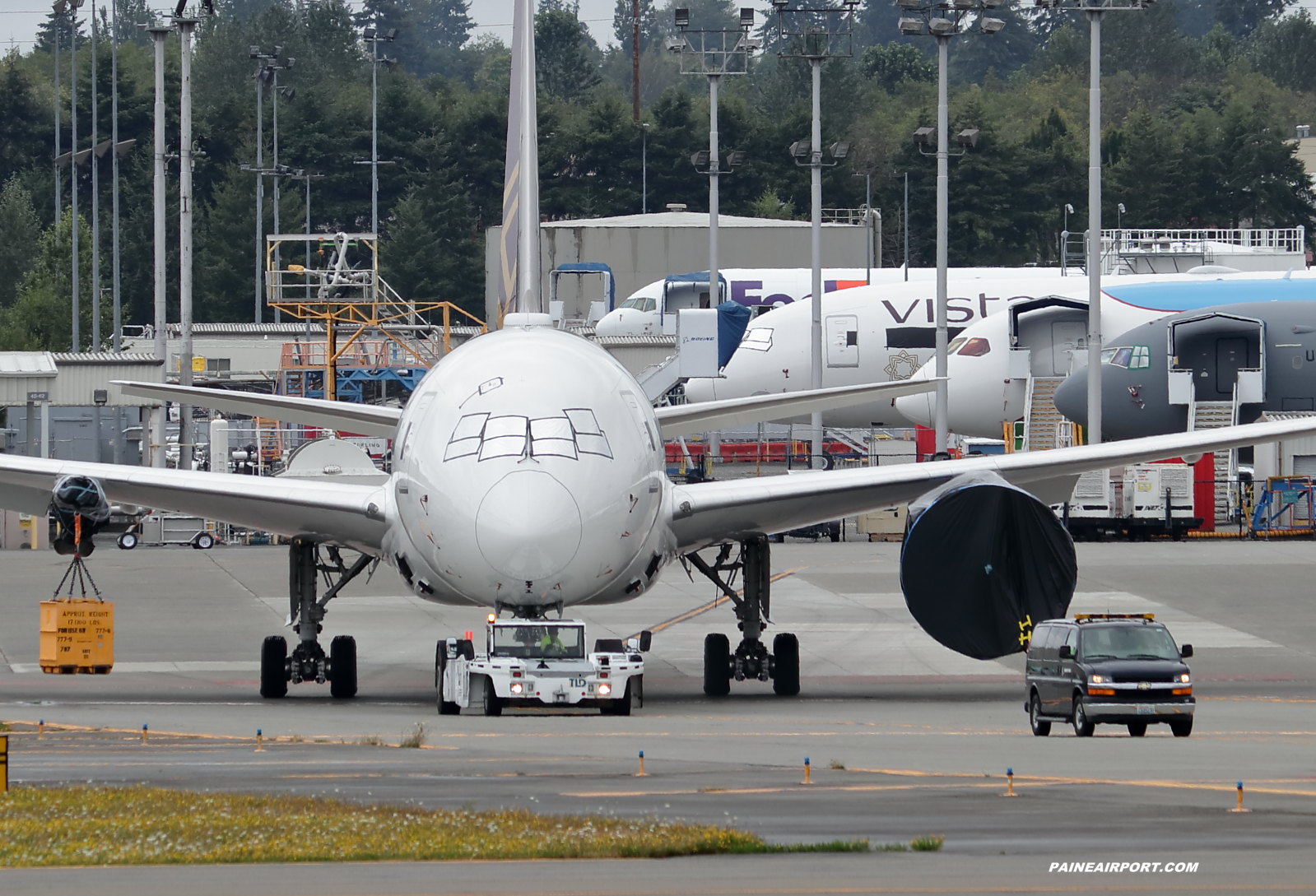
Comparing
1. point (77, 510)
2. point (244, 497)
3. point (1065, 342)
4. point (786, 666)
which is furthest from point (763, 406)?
point (1065, 342)

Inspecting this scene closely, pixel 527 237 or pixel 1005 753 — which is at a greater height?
pixel 527 237

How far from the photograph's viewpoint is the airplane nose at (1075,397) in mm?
55625

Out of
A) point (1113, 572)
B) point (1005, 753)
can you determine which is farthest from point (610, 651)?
point (1113, 572)

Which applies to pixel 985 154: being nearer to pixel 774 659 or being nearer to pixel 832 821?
pixel 774 659

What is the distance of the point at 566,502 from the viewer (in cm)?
2292

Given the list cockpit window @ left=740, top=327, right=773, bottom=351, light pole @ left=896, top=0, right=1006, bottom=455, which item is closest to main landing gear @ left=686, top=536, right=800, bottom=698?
light pole @ left=896, top=0, right=1006, bottom=455

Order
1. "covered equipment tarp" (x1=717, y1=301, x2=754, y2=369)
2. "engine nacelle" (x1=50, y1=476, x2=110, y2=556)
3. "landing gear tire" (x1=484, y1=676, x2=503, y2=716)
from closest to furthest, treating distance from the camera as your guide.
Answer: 1. "landing gear tire" (x1=484, y1=676, x2=503, y2=716)
2. "engine nacelle" (x1=50, y1=476, x2=110, y2=556)
3. "covered equipment tarp" (x1=717, y1=301, x2=754, y2=369)

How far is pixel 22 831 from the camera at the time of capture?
14562 millimetres

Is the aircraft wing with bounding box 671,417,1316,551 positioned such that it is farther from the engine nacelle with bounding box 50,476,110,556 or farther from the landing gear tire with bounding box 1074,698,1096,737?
the engine nacelle with bounding box 50,476,110,556

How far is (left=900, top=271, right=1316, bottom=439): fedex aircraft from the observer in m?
61.6

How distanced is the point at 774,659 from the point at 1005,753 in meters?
8.90

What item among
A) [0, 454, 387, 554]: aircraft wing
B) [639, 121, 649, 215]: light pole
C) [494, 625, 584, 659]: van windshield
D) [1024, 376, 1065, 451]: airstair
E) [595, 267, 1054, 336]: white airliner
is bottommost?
Answer: [494, 625, 584, 659]: van windshield

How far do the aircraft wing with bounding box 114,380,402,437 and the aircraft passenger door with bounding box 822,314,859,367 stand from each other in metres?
38.1

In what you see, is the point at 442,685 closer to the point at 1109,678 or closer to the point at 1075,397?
the point at 1109,678
